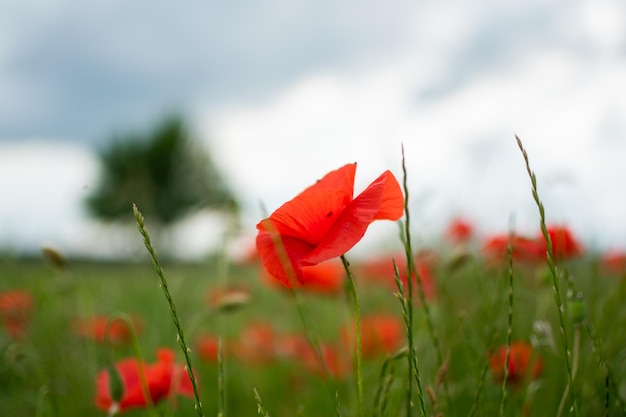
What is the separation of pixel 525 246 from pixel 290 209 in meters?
0.83

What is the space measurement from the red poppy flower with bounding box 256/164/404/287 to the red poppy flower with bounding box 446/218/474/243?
1.78 m

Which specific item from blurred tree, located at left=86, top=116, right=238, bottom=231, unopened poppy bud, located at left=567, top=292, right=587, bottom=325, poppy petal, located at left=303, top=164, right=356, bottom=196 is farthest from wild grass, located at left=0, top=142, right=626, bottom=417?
blurred tree, located at left=86, top=116, right=238, bottom=231

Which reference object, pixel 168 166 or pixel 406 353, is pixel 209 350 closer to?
pixel 406 353

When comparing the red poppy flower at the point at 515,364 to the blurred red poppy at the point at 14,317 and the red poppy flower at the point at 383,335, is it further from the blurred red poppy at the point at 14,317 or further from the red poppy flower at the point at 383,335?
the blurred red poppy at the point at 14,317

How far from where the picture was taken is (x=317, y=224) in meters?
0.62

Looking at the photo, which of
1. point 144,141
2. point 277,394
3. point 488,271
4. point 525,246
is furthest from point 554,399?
point 144,141

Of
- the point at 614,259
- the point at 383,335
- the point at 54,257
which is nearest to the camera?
the point at 54,257

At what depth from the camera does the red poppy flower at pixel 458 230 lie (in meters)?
2.39

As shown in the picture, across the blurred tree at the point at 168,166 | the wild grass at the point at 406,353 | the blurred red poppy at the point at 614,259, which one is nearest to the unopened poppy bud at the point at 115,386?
the wild grass at the point at 406,353

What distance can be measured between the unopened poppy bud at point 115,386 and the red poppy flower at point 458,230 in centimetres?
174

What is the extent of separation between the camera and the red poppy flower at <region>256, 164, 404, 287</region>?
0.58 metres

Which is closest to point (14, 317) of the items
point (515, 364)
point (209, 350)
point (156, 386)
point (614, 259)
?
point (209, 350)

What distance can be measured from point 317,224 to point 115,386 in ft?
1.26

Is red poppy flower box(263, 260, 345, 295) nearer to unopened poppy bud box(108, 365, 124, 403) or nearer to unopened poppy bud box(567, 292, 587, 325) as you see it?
unopened poppy bud box(108, 365, 124, 403)
